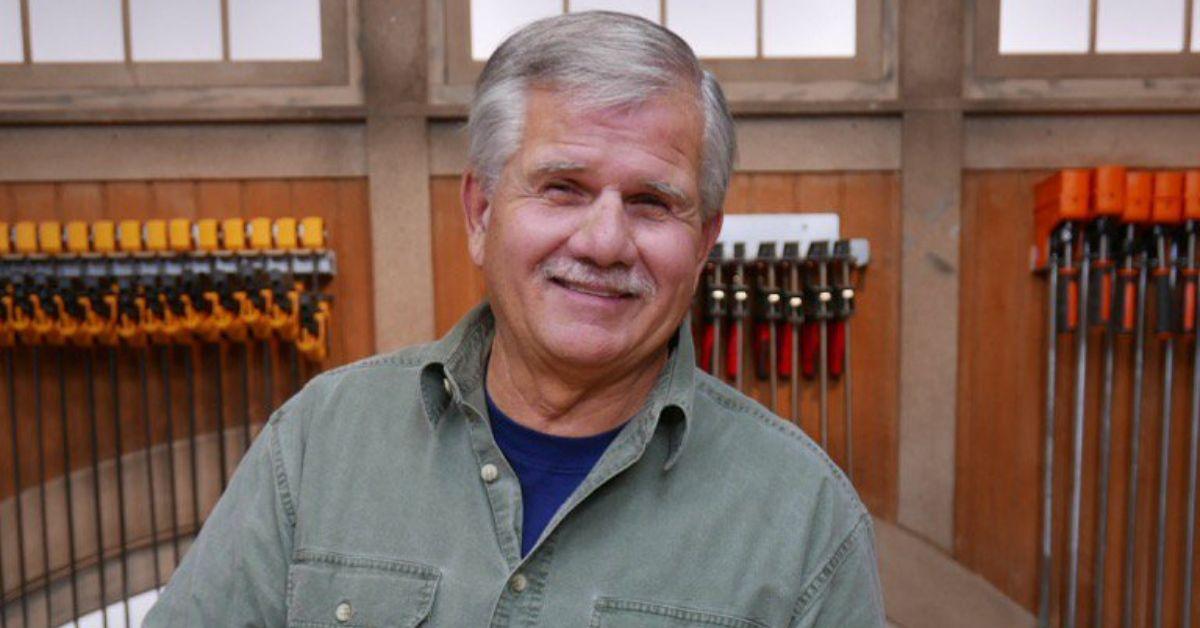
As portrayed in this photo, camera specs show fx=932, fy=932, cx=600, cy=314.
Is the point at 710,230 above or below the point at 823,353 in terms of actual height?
above

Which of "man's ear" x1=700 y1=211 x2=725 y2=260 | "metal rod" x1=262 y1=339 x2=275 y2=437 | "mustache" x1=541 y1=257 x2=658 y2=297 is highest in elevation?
"man's ear" x1=700 y1=211 x2=725 y2=260

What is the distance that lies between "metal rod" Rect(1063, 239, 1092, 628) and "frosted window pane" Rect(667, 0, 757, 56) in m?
1.25

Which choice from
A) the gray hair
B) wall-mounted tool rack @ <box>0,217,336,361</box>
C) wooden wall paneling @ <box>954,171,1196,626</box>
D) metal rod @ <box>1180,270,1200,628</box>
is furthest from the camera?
wooden wall paneling @ <box>954,171,1196,626</box>

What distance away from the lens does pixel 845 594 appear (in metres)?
1.25

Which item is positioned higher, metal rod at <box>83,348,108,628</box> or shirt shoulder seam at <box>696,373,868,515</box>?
shirt shoulder seam at <box>696,373,868,515</box>

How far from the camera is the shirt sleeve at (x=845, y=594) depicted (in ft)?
4.04

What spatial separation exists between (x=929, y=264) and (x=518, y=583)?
2.22m

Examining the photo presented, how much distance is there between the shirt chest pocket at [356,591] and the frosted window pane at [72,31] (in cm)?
245

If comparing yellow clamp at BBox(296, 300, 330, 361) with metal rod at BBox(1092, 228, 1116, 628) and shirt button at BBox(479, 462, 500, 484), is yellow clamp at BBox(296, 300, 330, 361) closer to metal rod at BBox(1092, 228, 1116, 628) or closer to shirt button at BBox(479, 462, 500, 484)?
shirt button at BBox(479, 462, 500, 484)

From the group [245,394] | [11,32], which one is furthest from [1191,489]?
[11,32]

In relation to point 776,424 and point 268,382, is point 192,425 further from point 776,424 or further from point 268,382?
point 776,424

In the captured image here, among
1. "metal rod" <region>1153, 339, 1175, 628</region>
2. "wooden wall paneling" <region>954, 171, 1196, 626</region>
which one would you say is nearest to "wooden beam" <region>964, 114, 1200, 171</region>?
"wooden wall paneling" <region>954, 171, 1196, 626</region>

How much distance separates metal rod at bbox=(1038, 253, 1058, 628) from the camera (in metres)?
2.90

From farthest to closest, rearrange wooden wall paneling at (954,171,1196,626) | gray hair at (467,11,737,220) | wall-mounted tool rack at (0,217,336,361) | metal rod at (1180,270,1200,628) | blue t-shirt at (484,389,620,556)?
1. wooden wall paneling at (954,171,1196,626)
2. metal rod at (1180,270,1200,628)
3. wall-mounted tool rack at (0,217,336,361)
4. blue t-shirt at (484,389,620,556)
5. gray hair at (467,11,737,220)
